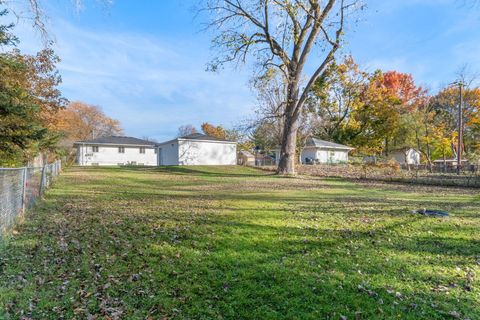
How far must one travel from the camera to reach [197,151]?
106ft

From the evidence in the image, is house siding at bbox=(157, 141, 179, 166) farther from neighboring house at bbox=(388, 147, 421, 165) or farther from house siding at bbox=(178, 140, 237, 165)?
neighboring house at bbox=(388, 147, 421, 165)

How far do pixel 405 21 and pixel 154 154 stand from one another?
33.4 meters

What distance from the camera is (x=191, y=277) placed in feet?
12.8

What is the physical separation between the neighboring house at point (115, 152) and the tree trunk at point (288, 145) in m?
24.8

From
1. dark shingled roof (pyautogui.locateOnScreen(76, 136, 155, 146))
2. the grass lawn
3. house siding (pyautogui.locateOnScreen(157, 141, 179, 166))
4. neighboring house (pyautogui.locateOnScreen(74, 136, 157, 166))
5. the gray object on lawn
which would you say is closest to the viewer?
the grass lawn

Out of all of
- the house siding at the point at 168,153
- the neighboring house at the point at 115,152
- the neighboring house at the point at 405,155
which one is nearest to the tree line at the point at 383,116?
the neighboring house at the point at 405,155

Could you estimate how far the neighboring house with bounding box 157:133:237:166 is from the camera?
103 feet

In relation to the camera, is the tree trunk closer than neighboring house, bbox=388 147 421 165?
Yes

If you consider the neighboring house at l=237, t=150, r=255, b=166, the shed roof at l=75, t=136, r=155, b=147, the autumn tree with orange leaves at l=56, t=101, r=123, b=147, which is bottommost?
the neighboring house at l=237, t=150, r=255, b=166

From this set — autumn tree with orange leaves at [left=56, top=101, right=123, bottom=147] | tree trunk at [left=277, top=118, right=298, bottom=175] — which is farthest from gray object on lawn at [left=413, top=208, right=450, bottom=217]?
autumn tree with orange leaves at [left=56, top=101, right=123, bottom=147]

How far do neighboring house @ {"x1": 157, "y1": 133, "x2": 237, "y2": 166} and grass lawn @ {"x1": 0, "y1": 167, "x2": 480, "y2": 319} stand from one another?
2449 cm

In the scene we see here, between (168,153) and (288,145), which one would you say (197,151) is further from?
(288,145)

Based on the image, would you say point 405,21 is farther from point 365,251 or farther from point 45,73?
point 45,73

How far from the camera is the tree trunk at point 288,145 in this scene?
19.7 m
